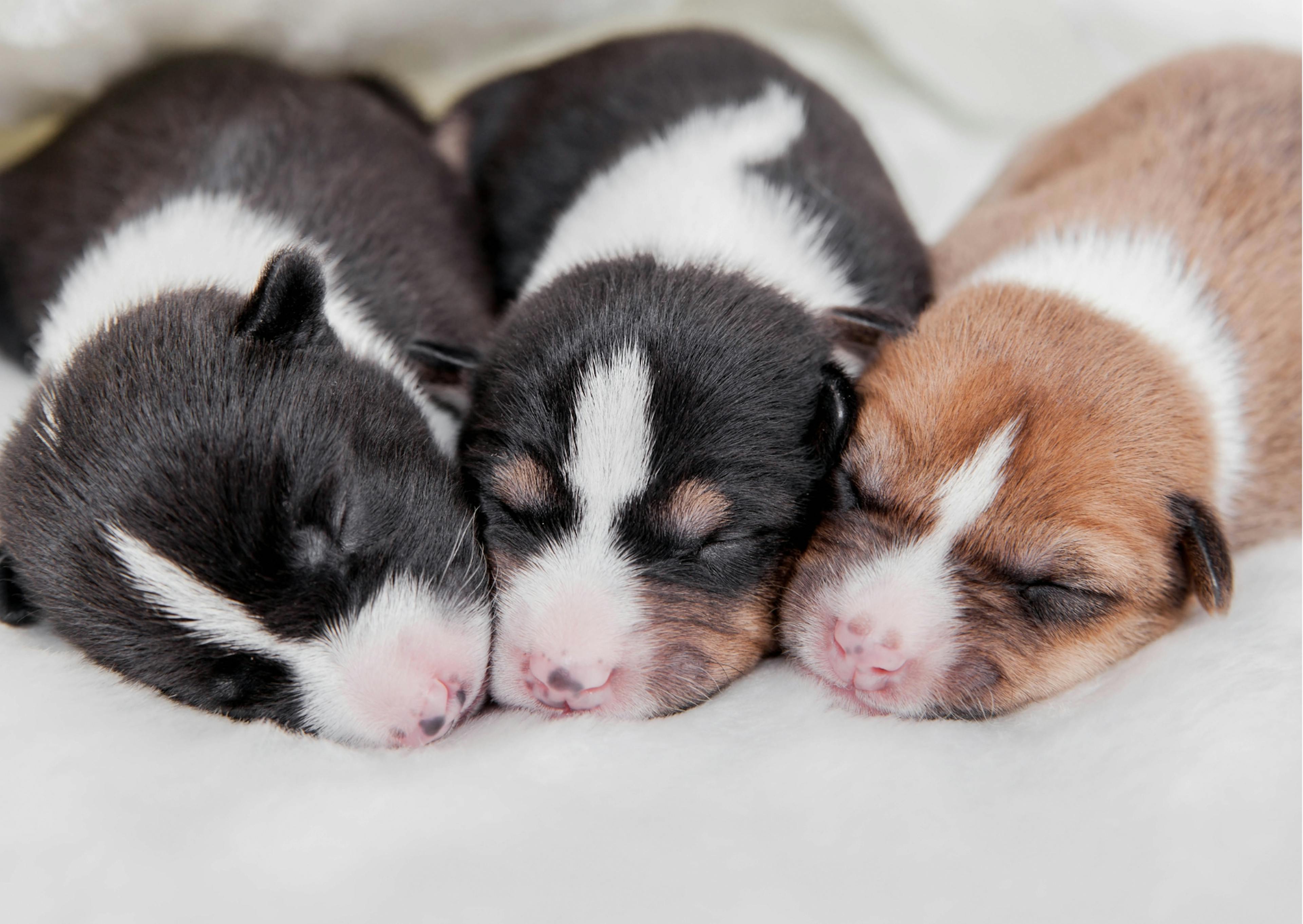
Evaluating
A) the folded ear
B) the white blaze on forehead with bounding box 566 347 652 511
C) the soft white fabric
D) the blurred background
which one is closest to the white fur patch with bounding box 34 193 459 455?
the folded ear

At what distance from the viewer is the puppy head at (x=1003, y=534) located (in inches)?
97.9

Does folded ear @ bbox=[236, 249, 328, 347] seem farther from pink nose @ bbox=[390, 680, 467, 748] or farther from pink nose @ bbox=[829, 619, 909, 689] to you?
pink nose @ bbox=[829, 619, 909, 689]

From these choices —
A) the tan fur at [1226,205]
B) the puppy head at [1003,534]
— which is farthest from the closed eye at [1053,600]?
the tan fur at [1226,205]

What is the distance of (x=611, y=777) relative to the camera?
221 cm

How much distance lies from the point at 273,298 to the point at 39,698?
100 centimetres

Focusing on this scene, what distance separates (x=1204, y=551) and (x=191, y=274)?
8.76ft

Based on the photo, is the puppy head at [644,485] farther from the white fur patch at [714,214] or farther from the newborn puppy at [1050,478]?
the white fur patch at [714,214]

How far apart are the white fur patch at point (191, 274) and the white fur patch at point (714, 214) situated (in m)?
0.52

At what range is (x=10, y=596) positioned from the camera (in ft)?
7.97

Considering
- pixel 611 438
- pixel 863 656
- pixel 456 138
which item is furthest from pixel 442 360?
pixel 456 138

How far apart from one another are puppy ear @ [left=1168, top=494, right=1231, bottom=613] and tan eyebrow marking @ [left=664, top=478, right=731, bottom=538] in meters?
1.12

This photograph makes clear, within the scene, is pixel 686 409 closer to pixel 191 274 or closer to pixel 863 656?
pixel 863 656

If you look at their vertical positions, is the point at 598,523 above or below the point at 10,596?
above

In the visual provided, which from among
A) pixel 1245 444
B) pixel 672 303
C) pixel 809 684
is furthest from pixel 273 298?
pixel 1245 444
